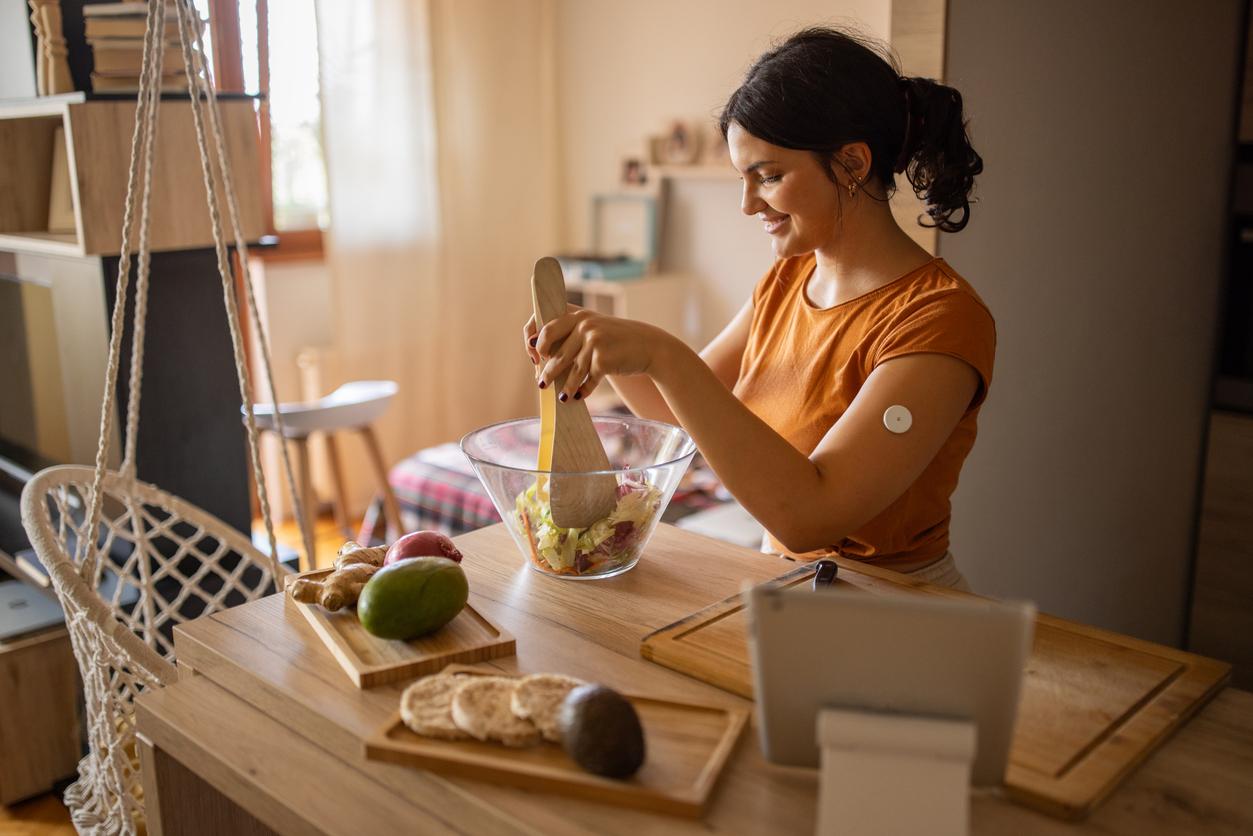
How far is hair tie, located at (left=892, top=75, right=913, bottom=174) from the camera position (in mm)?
1438

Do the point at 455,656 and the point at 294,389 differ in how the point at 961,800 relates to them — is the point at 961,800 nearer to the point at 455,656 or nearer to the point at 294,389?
the point at 455,656

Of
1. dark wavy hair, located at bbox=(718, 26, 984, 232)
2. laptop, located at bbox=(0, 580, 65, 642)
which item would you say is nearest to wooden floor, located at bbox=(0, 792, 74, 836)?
laptop, located at bbox=(0, 580, 65, 642)

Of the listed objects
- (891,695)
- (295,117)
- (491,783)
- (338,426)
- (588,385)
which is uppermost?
(295,117)

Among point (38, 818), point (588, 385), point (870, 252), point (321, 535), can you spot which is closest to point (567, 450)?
point (588, 385)

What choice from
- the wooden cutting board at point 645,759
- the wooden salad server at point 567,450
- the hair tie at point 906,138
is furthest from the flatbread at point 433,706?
the hair tie at point 906,138

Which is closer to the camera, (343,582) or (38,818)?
(343,582)

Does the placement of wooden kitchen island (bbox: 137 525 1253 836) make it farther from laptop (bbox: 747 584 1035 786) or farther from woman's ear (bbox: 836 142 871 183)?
woman's ear (bbox: 836 142 871 183)

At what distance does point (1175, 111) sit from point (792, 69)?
1.16 meters

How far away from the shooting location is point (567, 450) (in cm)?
128

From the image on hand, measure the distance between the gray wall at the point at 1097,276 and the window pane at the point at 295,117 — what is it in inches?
98.3

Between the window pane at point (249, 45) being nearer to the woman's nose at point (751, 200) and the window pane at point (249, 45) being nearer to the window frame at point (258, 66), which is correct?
the window frame at point (258, 66)

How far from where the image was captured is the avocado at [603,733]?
0.85 meters

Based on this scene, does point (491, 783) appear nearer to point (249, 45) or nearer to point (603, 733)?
point (603, 733)

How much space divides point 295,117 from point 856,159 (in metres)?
3.09
